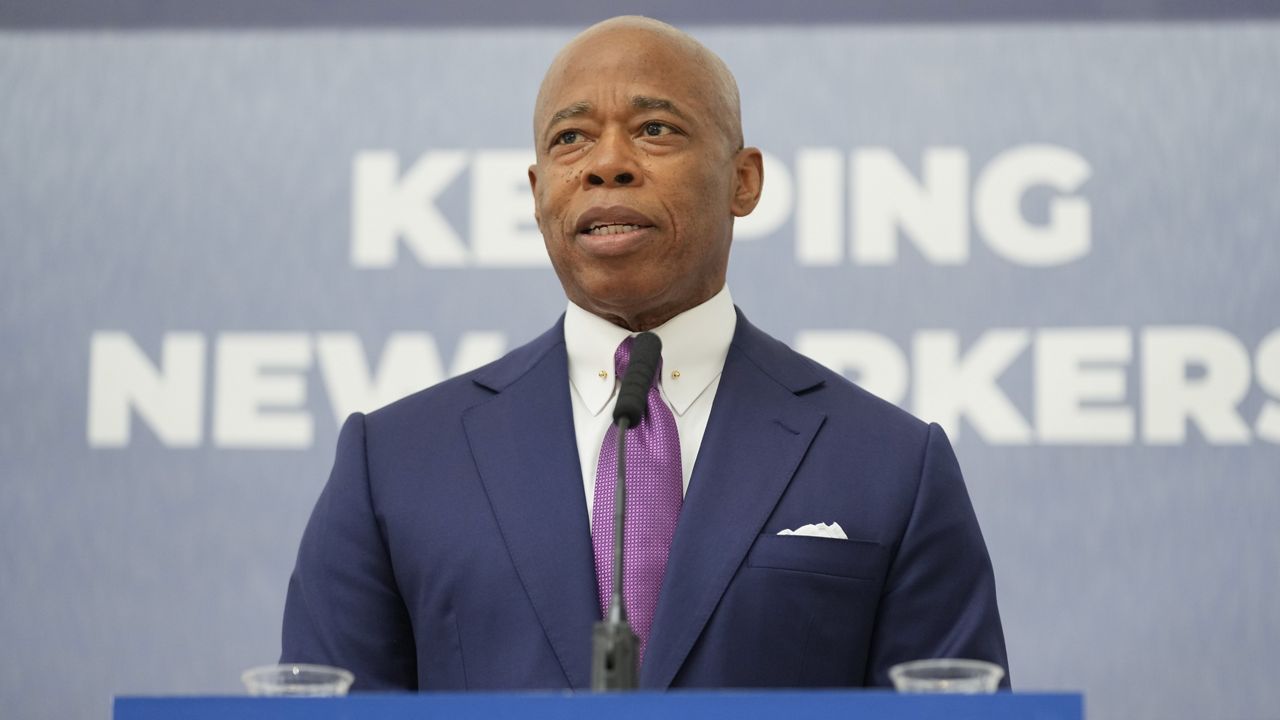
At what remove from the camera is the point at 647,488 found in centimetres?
228

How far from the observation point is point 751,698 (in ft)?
4.74

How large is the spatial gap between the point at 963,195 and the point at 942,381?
376 millimetres

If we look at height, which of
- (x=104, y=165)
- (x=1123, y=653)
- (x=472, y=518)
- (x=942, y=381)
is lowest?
(x=1123, y=653)

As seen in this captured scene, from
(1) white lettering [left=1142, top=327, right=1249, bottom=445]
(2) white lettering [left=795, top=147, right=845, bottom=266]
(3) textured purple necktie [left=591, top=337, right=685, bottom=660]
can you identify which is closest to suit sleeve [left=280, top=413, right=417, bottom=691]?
(3) textured purple necktie [left=591, top=337, right=685, bottom=660]

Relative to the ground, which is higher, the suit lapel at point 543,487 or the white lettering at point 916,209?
the white lettering at point 916,209

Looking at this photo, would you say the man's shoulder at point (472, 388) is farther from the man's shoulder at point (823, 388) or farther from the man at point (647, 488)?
the man's shoulder at point (823, 388)

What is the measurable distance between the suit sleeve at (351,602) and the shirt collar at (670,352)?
32cm

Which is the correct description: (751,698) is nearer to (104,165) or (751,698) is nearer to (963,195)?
(963,195)

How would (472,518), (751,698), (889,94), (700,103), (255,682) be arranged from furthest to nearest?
(889,94), (700,103), (472,518), (255,682), (751,698)

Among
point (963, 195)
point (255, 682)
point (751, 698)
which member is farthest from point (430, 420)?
point (963, 195)

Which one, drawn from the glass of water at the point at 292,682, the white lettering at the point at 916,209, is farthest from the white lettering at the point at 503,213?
the glass of water at the point at 292,682

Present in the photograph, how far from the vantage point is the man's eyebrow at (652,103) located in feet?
7.85

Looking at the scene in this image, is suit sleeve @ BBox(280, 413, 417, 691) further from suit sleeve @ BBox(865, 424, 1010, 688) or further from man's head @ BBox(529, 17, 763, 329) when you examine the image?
suit sleeve @ BBox(865, 424, 1010, 688)

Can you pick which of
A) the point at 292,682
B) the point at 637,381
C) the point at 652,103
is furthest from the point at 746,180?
the point at 292,682
